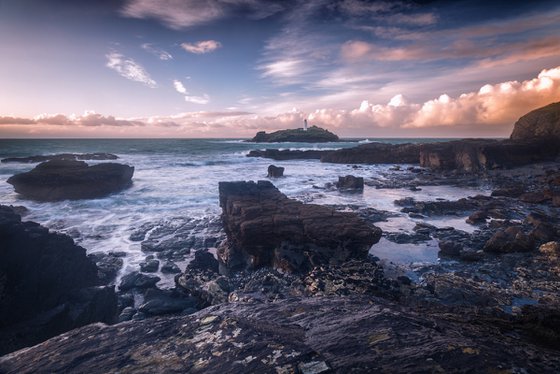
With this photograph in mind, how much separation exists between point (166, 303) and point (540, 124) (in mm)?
47878

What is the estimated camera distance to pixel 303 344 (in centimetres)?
249

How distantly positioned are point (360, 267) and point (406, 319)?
5068mm

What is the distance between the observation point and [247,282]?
7.75 meters

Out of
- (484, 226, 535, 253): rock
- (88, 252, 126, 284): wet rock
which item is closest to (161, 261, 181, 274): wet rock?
(88, 252, 126, 284): wet rock

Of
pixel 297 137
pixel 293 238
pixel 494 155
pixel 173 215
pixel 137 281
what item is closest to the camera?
pixel 137 281

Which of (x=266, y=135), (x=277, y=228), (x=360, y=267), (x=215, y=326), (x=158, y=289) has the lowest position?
(x=158, y=289)

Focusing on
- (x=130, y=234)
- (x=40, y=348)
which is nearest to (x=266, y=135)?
(x=130, y=234)

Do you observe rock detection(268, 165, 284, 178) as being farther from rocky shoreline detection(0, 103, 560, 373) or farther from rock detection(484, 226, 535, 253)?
rock detection(484, 226, 535, 253)

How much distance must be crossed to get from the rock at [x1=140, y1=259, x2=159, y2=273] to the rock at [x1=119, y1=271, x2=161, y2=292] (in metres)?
0.64

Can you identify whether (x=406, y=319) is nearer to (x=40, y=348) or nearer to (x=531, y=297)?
(x=40, y=348)

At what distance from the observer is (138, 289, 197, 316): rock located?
21.7ft

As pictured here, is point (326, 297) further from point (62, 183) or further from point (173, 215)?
point (62, 183)

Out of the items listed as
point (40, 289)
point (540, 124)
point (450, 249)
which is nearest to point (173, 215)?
point (40, 289)

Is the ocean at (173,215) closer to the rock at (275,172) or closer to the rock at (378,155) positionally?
the rock at (275,172)
